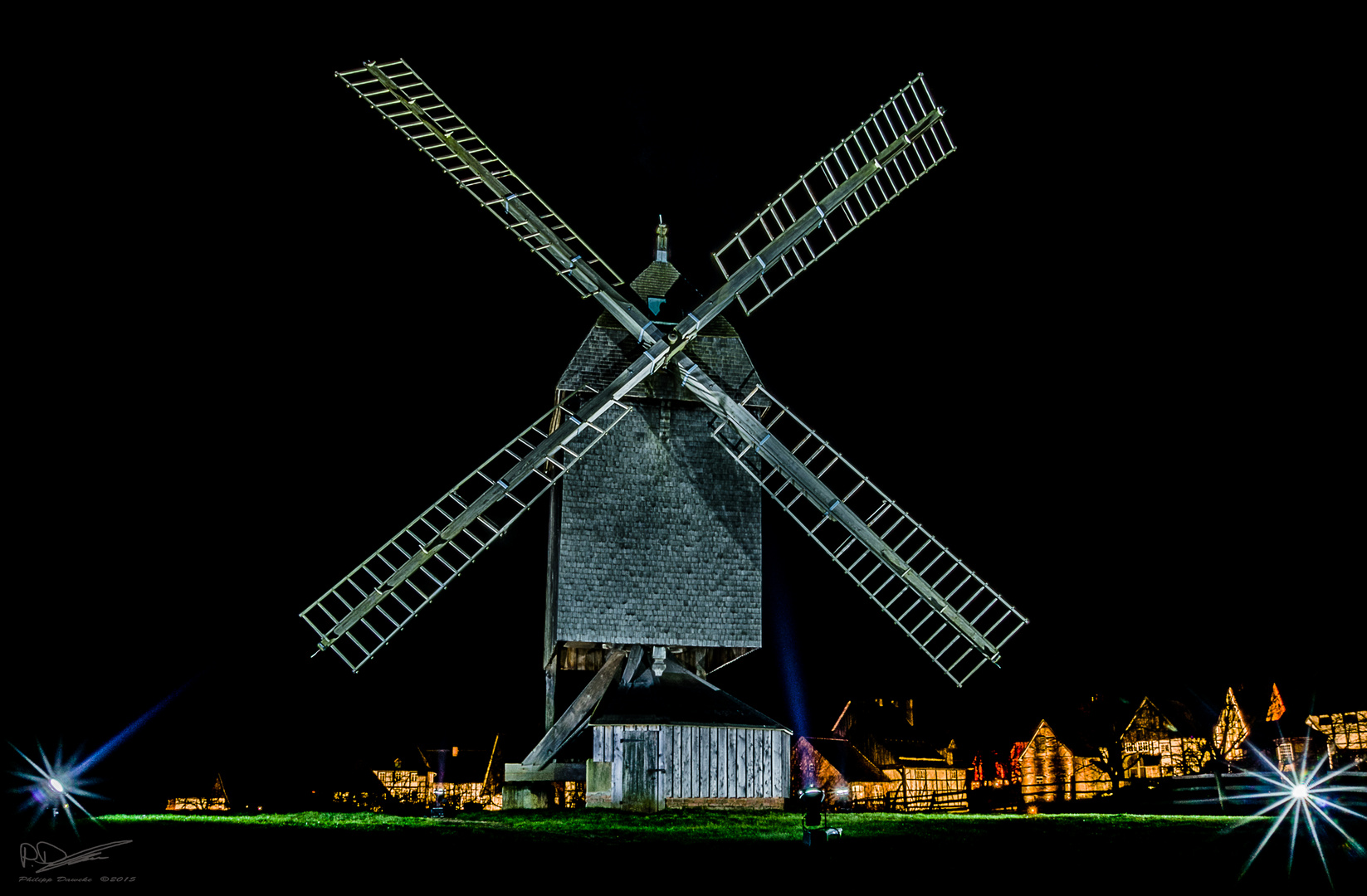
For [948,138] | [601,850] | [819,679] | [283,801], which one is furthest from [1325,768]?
[283,801]

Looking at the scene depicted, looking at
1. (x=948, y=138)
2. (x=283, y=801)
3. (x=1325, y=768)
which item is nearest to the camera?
(x=948, y=138)

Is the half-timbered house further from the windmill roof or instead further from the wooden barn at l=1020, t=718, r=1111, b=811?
the windmill roof

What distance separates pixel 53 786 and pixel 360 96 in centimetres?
1440

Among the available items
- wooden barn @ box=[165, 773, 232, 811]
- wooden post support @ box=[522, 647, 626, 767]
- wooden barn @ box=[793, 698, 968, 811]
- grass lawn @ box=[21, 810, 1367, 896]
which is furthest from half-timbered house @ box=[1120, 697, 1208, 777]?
grass lawn @ box=[21, 810, 1367, 896]

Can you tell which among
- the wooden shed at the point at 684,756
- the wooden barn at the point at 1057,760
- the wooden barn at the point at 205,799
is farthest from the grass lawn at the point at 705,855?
the wooden barn at the point at 1057,760

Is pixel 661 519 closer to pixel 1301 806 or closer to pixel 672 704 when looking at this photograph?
pixel 672 704

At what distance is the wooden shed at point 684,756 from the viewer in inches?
843

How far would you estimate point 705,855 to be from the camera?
1277cm

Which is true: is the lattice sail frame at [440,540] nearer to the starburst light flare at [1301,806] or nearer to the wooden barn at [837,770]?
the starburst light flare at [1301,806]

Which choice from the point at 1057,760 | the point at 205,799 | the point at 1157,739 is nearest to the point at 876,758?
the point at 1057,760

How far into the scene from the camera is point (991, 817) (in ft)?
67.9

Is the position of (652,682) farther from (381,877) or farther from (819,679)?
(819,679)

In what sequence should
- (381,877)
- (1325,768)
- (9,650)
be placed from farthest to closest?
(1325,768), (9,650), (381,877)

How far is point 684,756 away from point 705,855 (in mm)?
8981
